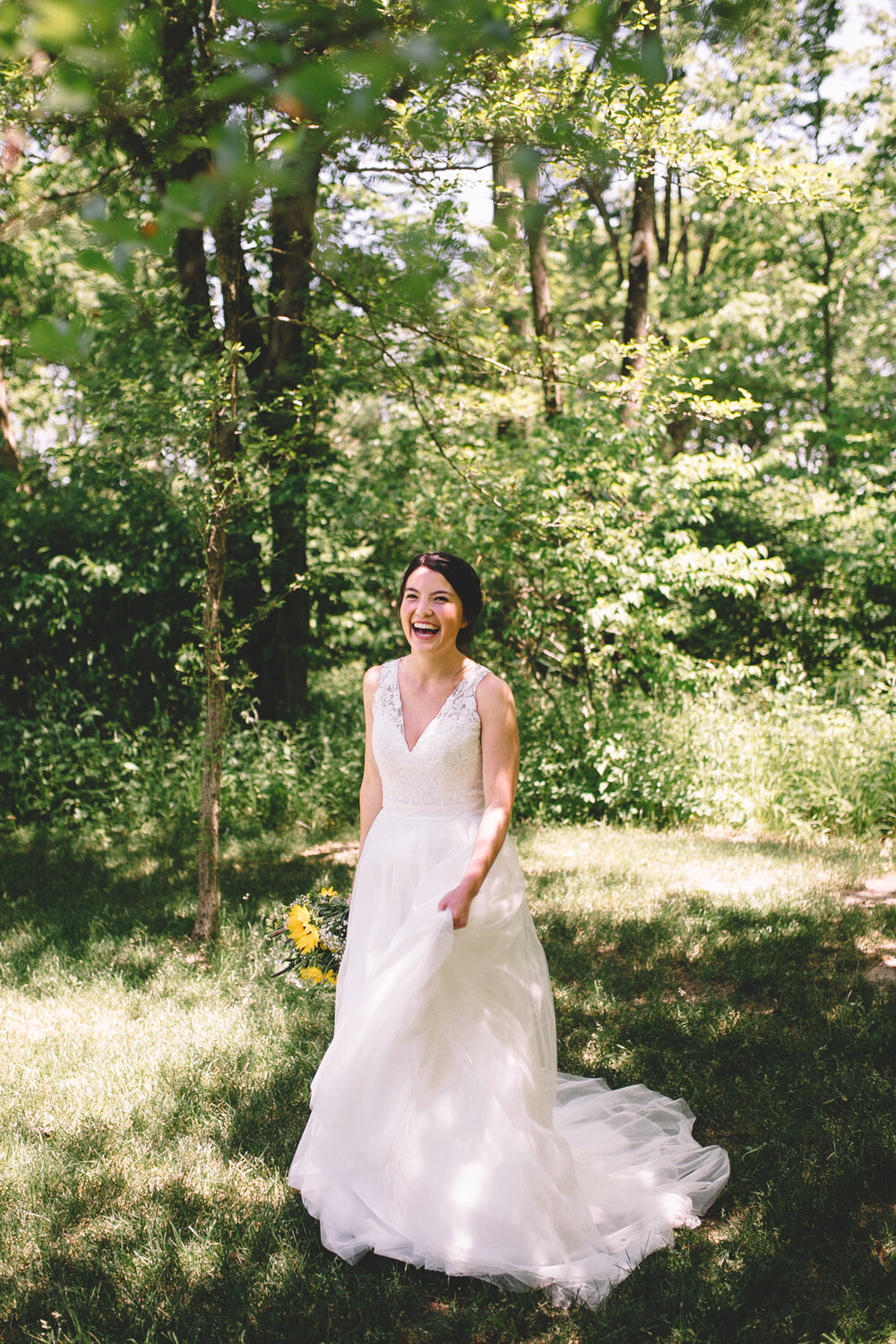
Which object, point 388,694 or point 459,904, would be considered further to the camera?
point 388,694

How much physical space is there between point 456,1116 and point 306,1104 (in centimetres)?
102

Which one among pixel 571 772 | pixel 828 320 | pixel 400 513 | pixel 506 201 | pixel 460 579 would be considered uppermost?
pixel 828 320

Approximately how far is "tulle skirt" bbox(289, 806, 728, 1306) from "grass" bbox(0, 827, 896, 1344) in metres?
0.11

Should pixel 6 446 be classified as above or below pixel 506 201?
above

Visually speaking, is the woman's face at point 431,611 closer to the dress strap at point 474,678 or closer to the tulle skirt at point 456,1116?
the dress strap at point 474,678

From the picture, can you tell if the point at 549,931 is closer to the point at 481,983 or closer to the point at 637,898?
the point at 637,898

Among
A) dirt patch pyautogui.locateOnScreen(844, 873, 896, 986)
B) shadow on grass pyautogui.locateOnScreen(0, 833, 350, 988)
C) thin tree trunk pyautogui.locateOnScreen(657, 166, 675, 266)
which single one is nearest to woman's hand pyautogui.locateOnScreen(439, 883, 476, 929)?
shadow on grass pyautogui.locateOnScreen(0, 833, 350, 988)

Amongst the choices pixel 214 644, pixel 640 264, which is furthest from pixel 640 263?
pixel 214 644

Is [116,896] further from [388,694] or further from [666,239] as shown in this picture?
[666,239]

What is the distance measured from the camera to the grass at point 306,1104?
2.58 m

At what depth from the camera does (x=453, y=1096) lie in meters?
2.85

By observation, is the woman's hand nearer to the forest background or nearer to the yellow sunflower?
the yellow sunflower

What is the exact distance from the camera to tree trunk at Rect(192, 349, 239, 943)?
15.9 ft

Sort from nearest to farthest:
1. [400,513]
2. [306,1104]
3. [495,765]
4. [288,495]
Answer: [495,765], [306,1104], [288,495], [400,513]
